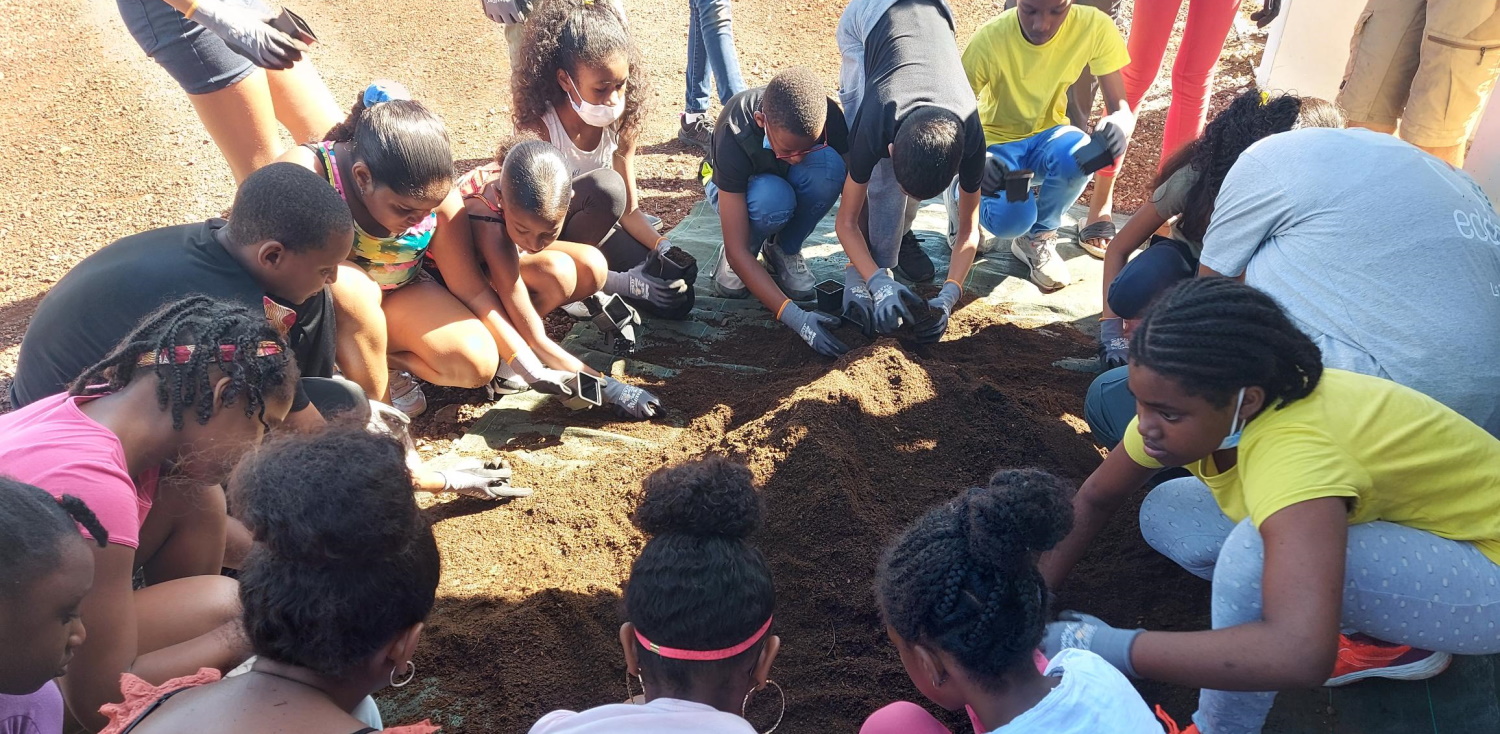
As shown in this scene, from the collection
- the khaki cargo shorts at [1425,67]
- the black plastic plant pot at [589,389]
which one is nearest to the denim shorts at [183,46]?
the black plastic plant pot at [589,389]

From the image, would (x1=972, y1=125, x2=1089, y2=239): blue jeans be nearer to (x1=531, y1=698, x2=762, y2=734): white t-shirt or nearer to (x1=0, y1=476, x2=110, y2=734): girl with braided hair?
(x1=531, y1=698, x2=762, y2=734): white t-shirt

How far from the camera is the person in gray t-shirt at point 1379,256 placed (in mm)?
1889

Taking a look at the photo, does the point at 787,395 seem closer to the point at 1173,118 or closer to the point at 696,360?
the point at 696,360

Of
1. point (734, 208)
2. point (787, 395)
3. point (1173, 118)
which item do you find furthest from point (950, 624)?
point (1173, 118)

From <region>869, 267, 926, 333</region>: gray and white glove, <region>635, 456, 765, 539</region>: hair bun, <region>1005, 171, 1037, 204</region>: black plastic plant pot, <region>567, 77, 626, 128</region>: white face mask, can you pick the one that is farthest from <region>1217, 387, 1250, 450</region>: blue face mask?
<region>567, 77, 626, 128</region>: white face mask

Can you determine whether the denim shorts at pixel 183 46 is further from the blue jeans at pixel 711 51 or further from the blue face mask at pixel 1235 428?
the blue face mask at pixel 1235 428

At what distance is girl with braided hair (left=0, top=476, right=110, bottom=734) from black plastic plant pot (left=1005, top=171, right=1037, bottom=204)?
313 cm

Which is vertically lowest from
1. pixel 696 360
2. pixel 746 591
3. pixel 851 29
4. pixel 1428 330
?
pixel 696 360

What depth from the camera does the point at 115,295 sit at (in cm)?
198

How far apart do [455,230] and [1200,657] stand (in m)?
2.37

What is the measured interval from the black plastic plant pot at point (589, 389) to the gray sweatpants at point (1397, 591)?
1.84m

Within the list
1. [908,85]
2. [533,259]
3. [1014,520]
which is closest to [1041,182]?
[908,85]

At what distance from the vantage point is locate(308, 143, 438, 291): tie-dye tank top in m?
2.78

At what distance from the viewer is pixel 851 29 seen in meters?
3.68
